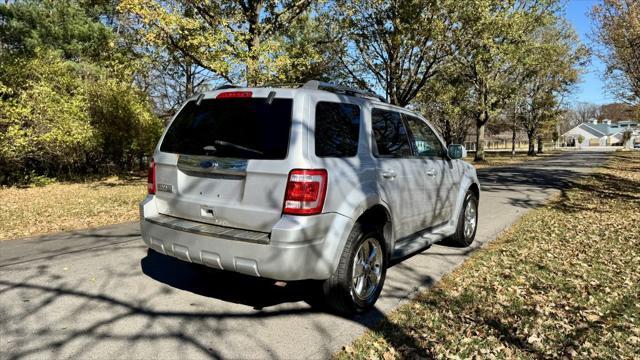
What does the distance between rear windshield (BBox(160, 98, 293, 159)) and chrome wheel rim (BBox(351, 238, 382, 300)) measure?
123cm

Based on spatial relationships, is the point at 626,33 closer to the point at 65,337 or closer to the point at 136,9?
the point at 136,9

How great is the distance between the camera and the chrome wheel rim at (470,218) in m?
6.28

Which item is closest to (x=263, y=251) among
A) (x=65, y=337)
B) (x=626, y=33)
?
(x=65, y=337)

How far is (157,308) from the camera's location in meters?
3.80

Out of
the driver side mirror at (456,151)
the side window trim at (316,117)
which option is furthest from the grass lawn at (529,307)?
the side window trim at (316,117)

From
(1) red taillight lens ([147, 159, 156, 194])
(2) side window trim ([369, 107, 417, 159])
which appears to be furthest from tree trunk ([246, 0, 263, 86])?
(1) red taillight lens ([147, 159, 156, 194])

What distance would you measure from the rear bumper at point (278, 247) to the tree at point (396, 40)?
52.1 ft

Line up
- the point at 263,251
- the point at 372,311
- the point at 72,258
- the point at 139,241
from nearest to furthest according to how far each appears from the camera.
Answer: the point at 263,251
the point at 372,311
the point at 72,258
the point at 139,241

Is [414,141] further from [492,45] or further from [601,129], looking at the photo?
[601,129]

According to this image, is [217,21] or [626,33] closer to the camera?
[217,21]

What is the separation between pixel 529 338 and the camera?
3455 millimetres

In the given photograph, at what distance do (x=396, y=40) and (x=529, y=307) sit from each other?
15.7 metres

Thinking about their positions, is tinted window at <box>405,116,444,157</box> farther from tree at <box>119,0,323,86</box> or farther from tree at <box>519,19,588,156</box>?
tree at <box>519,19,588,156</box>

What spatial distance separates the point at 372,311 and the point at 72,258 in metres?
4.02
